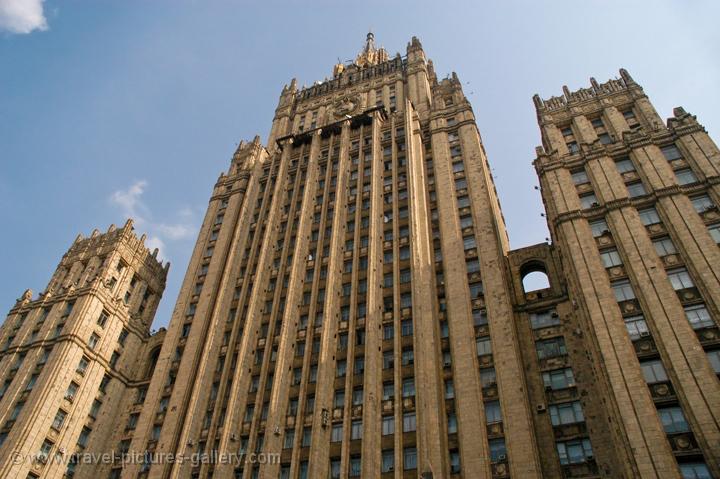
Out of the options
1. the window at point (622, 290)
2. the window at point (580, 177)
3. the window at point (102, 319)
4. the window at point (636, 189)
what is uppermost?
the window at point (580, 177)

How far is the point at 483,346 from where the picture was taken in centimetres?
4122

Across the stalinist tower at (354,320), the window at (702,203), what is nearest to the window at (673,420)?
the stalinist tower at (354,320)

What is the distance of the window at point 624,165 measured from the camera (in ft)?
152

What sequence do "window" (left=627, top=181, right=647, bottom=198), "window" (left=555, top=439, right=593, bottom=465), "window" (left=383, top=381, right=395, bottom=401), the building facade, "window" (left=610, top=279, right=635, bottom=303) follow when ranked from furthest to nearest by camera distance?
1. "window" (left=627, top=181, right=647, bottom=198)
2. "window" (left=383, top=381, right=395, bottom=401)
3. "window" (left=610, top=279, right=635, bottom=303)
4. "window" (left=555, top=439, right=593, bottom=465)
5. the building facade

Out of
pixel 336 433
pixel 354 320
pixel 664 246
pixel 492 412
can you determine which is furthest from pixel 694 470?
pixel 354 320

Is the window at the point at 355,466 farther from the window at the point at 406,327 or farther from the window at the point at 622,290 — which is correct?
the window at the point at 622,290

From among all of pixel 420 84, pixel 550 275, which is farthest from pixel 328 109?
pixel 550 275

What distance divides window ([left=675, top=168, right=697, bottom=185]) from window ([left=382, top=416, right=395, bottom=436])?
1031 inches

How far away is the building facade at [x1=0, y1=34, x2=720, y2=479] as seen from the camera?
112 ft

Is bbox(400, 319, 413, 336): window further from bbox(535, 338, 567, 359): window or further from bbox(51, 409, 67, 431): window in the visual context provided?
bbox(51, 409, 67, 431): window

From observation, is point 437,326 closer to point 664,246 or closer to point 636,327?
point 636,327

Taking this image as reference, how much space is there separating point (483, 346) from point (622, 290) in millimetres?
9643

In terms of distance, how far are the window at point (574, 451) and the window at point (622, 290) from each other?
8603mm

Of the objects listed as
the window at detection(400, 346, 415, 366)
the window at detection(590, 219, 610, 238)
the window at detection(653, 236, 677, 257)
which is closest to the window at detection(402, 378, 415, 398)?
the window at detection(400, 346, 415, 366)
